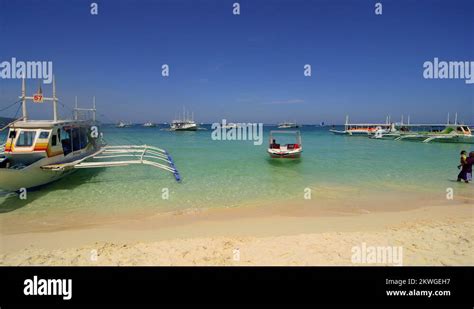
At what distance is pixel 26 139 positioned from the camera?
9.63 meters

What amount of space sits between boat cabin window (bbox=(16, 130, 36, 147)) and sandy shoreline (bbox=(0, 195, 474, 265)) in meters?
4.94

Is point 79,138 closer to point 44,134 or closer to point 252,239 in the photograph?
point 44,134

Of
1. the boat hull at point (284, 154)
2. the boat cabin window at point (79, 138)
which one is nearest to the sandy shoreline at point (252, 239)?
the boat cabin window at point (79, 138)

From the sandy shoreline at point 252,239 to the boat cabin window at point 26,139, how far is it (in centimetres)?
494

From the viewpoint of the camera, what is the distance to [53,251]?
16.8 ft

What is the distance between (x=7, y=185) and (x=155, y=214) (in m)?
5.30

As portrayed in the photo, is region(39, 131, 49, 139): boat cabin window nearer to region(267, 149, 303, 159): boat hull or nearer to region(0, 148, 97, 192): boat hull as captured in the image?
region(0, 148, 97, 192): boat hull

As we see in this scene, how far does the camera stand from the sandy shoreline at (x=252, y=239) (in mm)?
A: 4617

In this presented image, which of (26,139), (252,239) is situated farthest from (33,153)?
(252,239)

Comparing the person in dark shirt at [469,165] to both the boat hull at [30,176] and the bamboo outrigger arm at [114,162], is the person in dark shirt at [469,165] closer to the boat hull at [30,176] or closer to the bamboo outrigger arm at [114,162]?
the bamboo outrigger arm at [114,162]

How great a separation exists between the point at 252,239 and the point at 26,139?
9.77 metres
